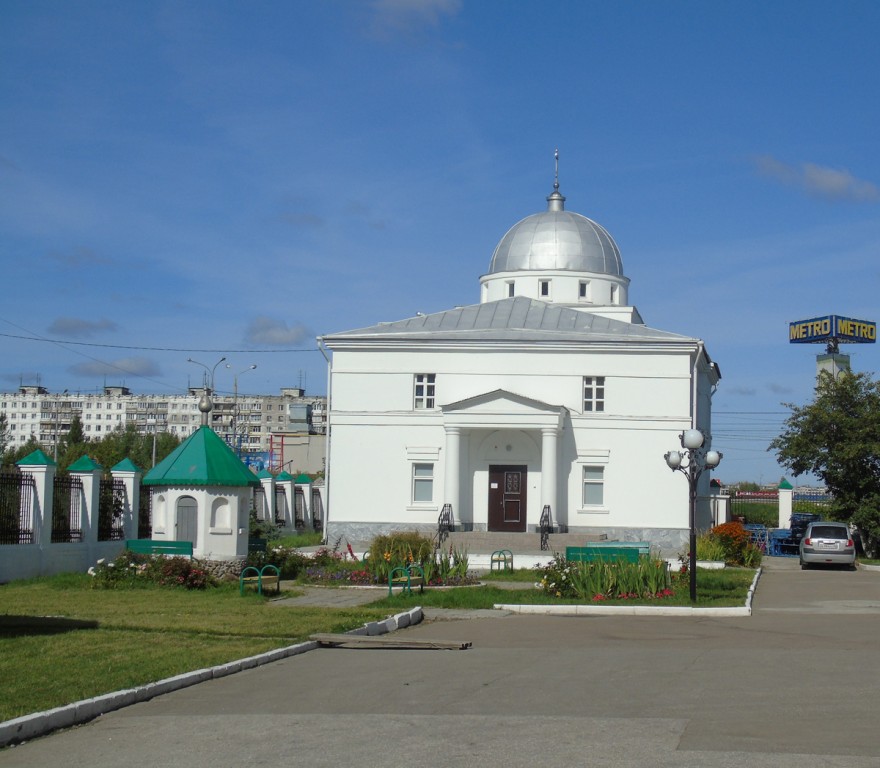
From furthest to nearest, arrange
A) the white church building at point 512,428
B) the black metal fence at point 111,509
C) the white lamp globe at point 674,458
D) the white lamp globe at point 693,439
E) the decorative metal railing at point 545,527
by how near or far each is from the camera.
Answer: the white church building at point 512,428 → the decorative metal railing at point 545,527 → the black metal fence at point 111,509 → the white lamp globe at point 674,458 → the white lamp globe at point 693,439

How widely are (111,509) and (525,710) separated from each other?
19.1 meters

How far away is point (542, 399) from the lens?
3806 cm

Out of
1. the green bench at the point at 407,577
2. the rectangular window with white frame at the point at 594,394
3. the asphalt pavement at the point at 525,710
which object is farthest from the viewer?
the rectangular window with white frame at the point at 594,394

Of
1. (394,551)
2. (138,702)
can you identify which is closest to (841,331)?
(394,551)

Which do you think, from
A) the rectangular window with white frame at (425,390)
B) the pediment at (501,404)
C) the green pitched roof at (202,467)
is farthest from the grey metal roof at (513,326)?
the green pitched roof at (202,467)

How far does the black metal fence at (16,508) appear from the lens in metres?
23.1

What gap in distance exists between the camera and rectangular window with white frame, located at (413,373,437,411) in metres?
38.9

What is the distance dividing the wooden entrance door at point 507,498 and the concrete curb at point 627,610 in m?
18.5

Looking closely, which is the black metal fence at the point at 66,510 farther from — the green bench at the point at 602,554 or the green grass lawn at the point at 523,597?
the green bench at the point at 602,554

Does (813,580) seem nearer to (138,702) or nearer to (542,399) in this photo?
(542,399)

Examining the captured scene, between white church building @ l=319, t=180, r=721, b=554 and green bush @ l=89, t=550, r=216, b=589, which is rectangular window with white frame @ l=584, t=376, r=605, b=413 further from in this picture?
green bush @ l=89, t=550, r=216, b=589

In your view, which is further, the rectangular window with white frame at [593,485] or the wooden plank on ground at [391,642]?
the rectangular window with white frame at [593,485]

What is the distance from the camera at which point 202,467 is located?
25.5 m

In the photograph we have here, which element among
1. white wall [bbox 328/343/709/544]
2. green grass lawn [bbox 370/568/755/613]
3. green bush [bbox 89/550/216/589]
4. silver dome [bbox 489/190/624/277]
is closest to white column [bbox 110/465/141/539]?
green bush [bbox 89/550/216/589]
